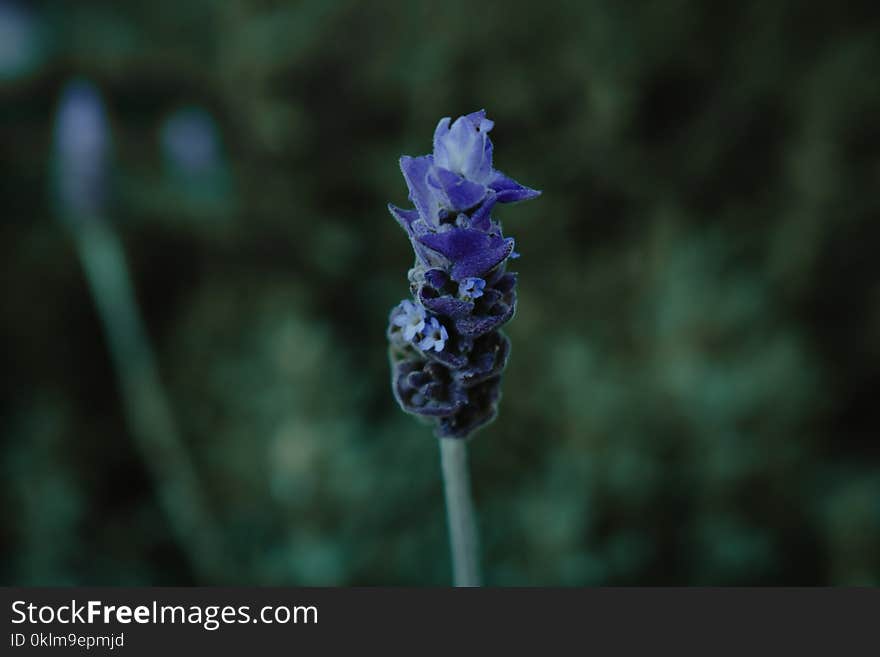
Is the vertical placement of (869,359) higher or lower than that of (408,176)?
higher

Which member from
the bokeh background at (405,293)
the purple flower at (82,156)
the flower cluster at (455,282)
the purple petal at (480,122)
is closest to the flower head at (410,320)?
the flower cluster at (455,282)

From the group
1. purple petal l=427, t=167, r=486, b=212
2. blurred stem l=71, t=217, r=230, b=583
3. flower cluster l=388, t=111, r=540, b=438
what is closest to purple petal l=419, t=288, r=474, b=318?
flower cluster l=388, t=111, r=540, b=438

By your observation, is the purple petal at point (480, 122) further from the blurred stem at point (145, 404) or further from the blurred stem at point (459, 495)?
the blurred stem at point (145, 404)

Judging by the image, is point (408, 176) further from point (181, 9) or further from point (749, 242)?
point (181, 9)

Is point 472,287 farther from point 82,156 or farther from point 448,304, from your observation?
point 82,156

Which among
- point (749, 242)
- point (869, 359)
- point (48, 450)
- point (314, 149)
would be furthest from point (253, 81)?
point (869, 359)

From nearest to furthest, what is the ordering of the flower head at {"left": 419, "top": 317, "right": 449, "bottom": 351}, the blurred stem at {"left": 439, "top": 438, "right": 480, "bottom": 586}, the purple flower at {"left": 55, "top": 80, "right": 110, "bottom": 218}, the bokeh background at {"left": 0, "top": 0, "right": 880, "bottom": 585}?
the flower head at {"left": 419, "top": 317, "right": 449, "bottom": 351}
the blurred stem at {"left": 439, "top": 438, "right": 480, "bottom": 586}
the bokeh background at {"left": 0, "top": 0, "right": 880, "bottom": 585}
the purple flower at {"left": 55, "top": 80, "right": 110, "bottom": 218}

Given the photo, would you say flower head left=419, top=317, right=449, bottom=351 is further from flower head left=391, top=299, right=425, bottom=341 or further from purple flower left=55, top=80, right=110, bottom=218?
purple flower left=55, top=80, right=110, bottom=218
